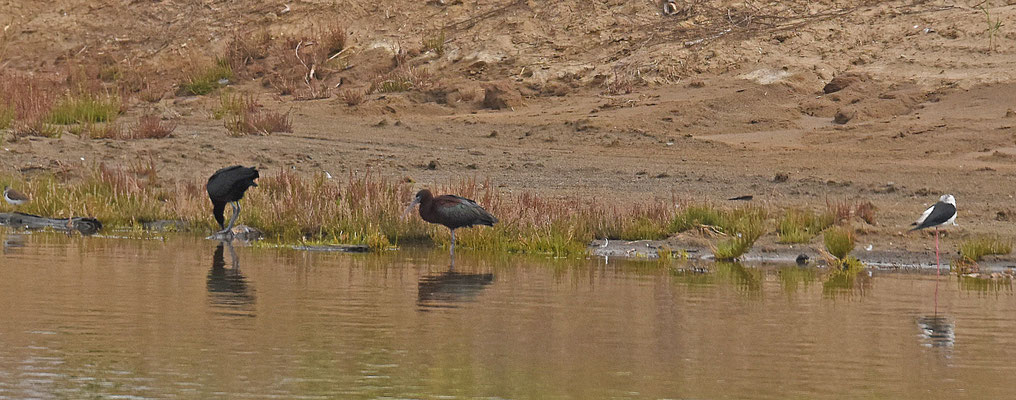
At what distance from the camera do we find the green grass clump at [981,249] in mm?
14609

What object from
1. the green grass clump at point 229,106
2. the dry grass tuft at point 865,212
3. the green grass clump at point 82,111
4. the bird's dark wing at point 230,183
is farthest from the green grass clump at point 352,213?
the green grass clump at point 229,106

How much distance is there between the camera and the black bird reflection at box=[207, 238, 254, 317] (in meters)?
9.87

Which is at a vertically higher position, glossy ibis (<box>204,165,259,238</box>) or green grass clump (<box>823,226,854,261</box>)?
glossy ibis (<box>204,165,259,238</box>)

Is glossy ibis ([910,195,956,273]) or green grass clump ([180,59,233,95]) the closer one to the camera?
glossy ibis ([910,195,956,273])

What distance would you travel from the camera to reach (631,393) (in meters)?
7.07

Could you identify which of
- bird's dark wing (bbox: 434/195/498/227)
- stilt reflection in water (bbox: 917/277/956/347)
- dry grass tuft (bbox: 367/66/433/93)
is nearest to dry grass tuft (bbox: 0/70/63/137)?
dry grass tuft (bbox: 367/66/433/93)

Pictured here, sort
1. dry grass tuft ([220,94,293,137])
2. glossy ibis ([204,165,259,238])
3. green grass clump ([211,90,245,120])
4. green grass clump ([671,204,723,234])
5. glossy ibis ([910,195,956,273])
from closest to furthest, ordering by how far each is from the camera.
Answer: glossy ibis ([910,195,956,273]), glossy ibis ([204,165,259,238]), green grass clump ([671,204,723,234]), dry grass tuft ([220,94,293,137]), green grass clump ([211,90,245,120])

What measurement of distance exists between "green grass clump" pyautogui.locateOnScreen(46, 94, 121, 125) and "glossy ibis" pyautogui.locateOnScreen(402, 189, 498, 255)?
9983mm

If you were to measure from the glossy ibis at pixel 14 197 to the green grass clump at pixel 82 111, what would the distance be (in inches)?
215

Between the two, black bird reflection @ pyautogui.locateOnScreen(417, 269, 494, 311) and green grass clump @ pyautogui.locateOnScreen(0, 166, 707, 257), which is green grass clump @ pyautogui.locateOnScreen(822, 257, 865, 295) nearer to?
green grass clump @ pyautogui.locateOnScreen(0, 166, 707, 257)

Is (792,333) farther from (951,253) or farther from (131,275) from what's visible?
(951,253)

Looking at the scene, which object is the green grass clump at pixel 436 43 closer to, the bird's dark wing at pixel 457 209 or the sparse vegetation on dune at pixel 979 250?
the bird's dark wing at pixel 457 209

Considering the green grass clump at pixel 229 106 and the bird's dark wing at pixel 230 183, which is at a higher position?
the green grass clump at pixel 229 106

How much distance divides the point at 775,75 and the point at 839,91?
1.31 meters
